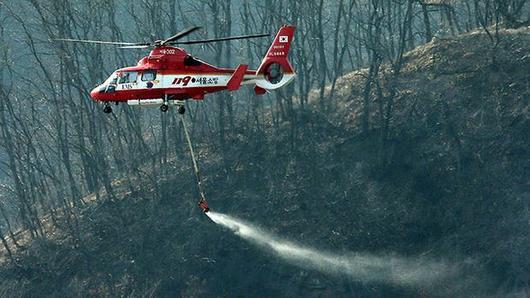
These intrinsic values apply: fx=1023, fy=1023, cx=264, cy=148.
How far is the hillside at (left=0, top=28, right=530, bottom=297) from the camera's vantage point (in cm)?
5009

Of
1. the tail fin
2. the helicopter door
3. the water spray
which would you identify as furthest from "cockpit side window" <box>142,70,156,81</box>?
the water spray

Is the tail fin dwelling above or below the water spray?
above

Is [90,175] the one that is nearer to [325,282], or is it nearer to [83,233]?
[83,233]

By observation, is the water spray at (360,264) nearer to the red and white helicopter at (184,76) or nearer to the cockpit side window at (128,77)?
the red and white helicopter at (184,76)

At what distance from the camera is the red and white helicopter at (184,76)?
38.0 metres

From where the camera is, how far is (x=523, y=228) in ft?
159

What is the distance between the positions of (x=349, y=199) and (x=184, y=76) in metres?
18.1

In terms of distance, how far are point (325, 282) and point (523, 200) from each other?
10.4 m

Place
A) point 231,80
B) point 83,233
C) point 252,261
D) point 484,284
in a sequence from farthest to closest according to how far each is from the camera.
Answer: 1. point 83,233
2. point 252,261
3. point 484,284
4. point 231,80

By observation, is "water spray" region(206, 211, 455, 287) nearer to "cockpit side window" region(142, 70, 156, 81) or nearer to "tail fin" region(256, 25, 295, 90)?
"tail fin" region(256, 25, 295, 90)

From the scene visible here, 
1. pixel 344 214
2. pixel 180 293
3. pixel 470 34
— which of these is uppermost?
pixel 470 34

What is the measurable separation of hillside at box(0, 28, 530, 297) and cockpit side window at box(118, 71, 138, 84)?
1609 cm

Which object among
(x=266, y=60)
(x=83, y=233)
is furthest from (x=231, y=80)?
(x=83, y=233)

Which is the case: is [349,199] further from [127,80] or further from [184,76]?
[127,80]
